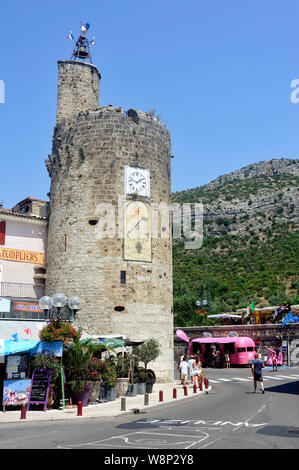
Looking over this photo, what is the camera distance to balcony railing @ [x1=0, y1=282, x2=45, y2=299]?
99.3ft

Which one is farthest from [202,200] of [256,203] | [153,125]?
[153,125]

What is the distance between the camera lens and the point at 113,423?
14.1 meters

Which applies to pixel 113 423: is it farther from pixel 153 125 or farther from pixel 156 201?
pixel 153 125

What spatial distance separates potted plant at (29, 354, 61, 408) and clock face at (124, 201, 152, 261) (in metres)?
12.1

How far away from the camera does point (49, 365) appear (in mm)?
17656

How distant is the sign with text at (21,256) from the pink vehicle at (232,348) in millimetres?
15445

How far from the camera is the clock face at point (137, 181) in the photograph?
99.5 feet

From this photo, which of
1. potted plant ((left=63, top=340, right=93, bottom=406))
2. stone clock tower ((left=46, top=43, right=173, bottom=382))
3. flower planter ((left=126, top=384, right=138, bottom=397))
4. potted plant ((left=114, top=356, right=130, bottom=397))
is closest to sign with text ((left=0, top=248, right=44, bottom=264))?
stone clock tower ((left=46, top=43, right=173, bottom=382))

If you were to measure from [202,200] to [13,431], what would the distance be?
102326 millimetres

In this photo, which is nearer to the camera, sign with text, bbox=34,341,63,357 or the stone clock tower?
sign with text, bbox=34,341,63,357

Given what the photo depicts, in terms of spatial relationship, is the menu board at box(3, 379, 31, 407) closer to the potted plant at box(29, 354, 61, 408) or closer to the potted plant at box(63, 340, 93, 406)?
the potted plant at box(29, 354, 61, 408)

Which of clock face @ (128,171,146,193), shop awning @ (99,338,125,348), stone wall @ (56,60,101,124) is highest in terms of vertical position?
stone wall @ (56,60,101,124)

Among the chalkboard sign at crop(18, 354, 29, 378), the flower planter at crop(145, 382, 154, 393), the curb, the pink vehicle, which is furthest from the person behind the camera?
the pink vehicle

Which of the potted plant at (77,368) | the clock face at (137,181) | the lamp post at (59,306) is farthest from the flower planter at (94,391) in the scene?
the clock face at (137,181)
